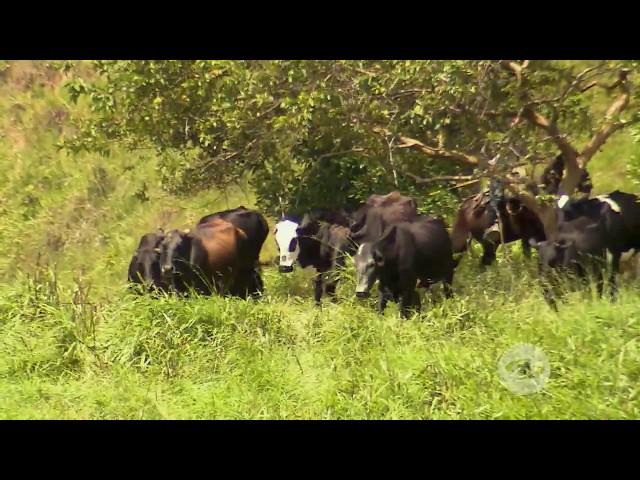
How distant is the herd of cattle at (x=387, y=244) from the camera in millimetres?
8094

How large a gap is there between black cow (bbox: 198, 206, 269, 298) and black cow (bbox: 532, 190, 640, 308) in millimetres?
3571

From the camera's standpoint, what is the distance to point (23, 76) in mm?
21953

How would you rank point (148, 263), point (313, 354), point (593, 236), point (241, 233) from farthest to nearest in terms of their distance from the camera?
1. point (241, 233)
2. point (148, 263)
3. point (593, 236)
4. point (313, 354)

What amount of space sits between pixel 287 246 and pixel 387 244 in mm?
2177

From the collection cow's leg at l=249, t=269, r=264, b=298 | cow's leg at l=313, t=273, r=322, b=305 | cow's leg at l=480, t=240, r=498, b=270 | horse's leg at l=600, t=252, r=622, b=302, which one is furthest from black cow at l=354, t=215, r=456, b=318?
cow's leg at l=249, t=269, r=264, b=298

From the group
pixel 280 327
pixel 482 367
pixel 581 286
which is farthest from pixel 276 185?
pixel 482 367

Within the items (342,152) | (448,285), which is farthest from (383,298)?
(342,152)

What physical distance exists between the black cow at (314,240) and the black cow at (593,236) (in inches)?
99.8

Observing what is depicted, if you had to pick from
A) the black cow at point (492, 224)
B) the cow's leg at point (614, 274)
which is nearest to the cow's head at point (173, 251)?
the black cow at point (492, 224)

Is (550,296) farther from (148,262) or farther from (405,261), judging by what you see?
(148,262)

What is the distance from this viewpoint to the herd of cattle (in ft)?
26.6

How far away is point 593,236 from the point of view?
8.16m

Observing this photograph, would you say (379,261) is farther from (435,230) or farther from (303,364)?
(303,364)

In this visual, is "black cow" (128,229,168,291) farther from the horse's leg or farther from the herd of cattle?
the horse's leg
